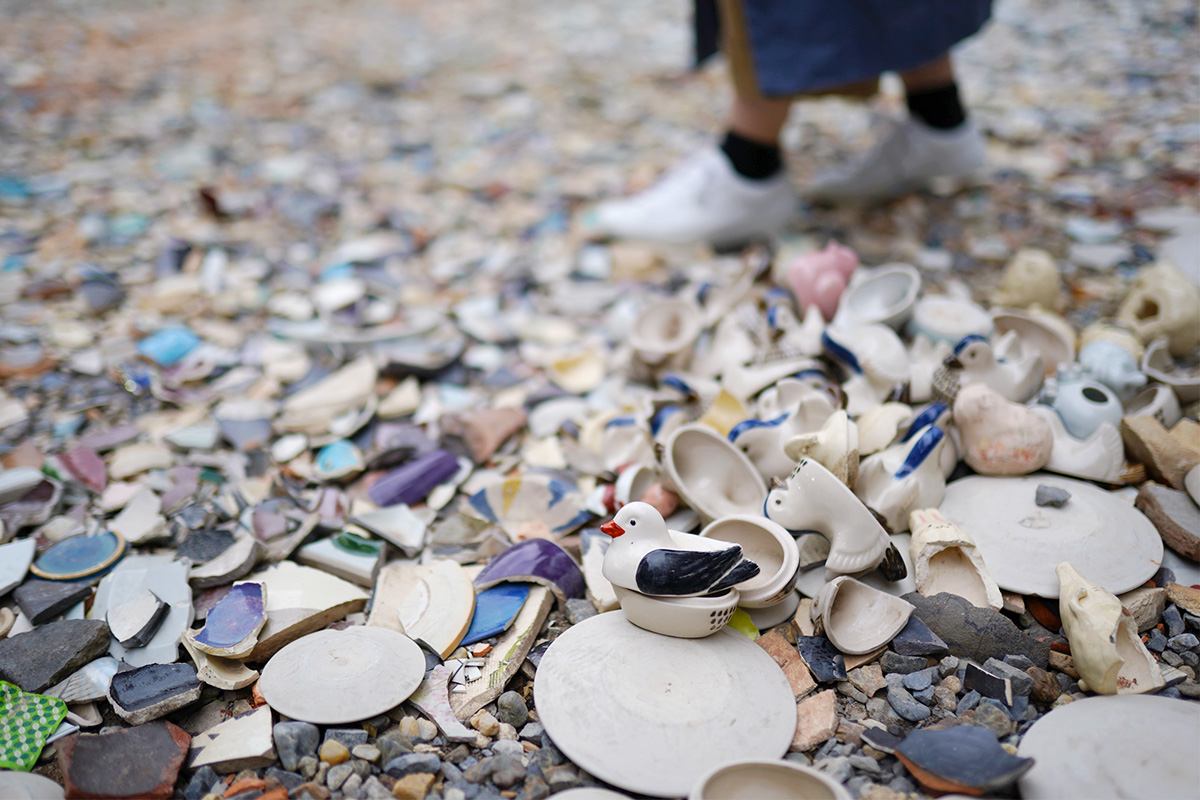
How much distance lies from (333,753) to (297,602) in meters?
0.34

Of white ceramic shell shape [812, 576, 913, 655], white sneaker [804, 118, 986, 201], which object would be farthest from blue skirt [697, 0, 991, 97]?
white ceramic shell shape [812, 576, 913, 655]

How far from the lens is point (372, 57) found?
4664 millimetres

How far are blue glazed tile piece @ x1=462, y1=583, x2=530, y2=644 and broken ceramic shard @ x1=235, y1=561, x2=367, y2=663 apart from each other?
23cm

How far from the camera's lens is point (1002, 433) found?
58.1 inches

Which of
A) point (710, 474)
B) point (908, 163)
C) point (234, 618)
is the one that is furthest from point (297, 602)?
point (908, 163)

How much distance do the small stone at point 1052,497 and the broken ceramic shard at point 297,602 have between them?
1315mm

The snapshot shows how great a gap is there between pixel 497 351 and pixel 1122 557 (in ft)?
5.41

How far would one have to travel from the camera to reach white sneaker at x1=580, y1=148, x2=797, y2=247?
8.70ft

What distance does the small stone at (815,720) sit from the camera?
115cm

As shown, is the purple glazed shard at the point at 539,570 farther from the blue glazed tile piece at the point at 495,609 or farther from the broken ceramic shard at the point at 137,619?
the broken ceramic shard at the point at 137,619

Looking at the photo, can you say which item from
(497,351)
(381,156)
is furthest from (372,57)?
(497,351)

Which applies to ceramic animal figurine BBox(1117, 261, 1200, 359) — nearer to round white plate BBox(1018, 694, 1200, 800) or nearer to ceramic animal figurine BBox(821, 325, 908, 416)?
ceramic animal figurine BBox(821, 325, 908, 416)

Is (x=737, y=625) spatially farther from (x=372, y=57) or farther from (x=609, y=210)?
(x=372, y=57)

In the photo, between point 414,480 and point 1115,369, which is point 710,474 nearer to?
point 414,480
